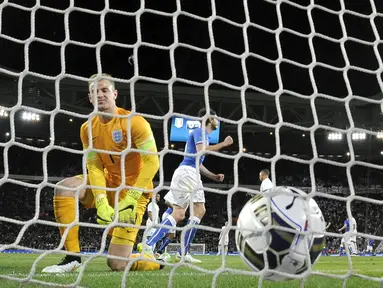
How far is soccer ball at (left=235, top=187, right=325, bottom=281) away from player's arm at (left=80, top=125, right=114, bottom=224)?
3.72 feet

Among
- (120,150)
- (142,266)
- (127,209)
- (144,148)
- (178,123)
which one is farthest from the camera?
(178,123)

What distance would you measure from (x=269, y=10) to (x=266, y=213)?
32.0 feet

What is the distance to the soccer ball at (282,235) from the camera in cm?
183

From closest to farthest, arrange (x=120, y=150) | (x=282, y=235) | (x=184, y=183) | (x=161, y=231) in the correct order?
(x=282, y=235) < (x=120, y=150) < (x=184, y=183) < (x=161, y=231)

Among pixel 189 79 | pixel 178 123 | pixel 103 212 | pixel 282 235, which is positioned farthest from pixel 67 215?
pixel 189 79

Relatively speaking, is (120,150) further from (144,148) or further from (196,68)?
(196,68)

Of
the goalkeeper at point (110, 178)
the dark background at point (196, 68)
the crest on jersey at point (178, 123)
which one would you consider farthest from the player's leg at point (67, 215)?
the crest on jersey at point (178, 123)

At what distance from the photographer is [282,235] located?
183cm

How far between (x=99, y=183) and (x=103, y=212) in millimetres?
315

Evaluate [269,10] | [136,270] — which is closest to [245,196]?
[269,10]

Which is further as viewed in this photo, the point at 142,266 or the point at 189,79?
the point at 189,79

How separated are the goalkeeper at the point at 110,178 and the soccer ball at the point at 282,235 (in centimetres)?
111

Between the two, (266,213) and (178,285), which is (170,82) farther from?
(178,285)

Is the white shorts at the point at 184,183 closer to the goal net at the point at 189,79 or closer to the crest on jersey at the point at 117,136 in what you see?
the crest on jersey at the point at 117,136
